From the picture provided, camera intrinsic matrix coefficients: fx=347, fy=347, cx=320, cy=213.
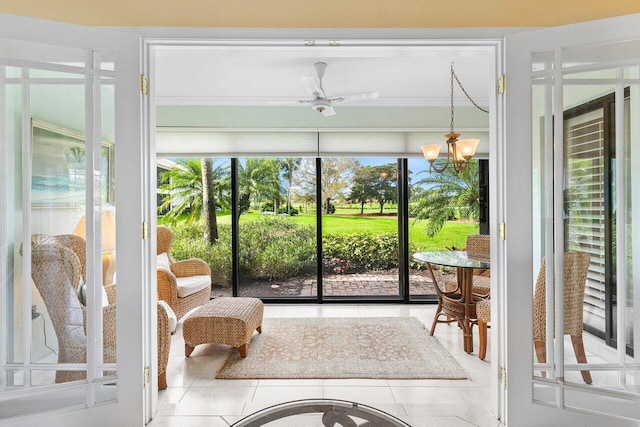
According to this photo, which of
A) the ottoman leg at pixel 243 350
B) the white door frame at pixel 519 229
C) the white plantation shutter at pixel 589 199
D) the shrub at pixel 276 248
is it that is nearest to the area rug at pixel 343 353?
the ottoman leg at pixel 243 350

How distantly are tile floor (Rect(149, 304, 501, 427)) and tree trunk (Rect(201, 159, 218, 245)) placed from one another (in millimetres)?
1980

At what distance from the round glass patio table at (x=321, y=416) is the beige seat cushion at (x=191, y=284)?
2.43 m

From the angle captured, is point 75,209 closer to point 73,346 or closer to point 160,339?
point 73,346

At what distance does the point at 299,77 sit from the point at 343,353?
2.80 meters

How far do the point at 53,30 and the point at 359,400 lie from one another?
272 cm

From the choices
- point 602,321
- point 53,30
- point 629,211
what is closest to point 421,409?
point 602,321

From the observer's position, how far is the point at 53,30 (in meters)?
1.71

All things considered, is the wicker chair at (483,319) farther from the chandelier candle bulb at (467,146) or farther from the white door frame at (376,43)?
the chandelier candle bulb at (467,146)

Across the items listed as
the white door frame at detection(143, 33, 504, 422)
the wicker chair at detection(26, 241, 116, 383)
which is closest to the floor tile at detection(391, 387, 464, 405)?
the white door frame at detection(143, 33, 504, 422)

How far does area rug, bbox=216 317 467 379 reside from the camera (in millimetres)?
2648

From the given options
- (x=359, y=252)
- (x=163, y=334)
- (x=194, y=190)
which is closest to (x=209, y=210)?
(x=194, y=190)

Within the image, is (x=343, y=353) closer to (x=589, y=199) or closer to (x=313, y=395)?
(x=313, y=395)

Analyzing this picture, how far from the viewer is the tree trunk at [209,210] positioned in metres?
4.72

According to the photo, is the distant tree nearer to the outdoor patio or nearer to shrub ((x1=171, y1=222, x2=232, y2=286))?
the outdoor patio
